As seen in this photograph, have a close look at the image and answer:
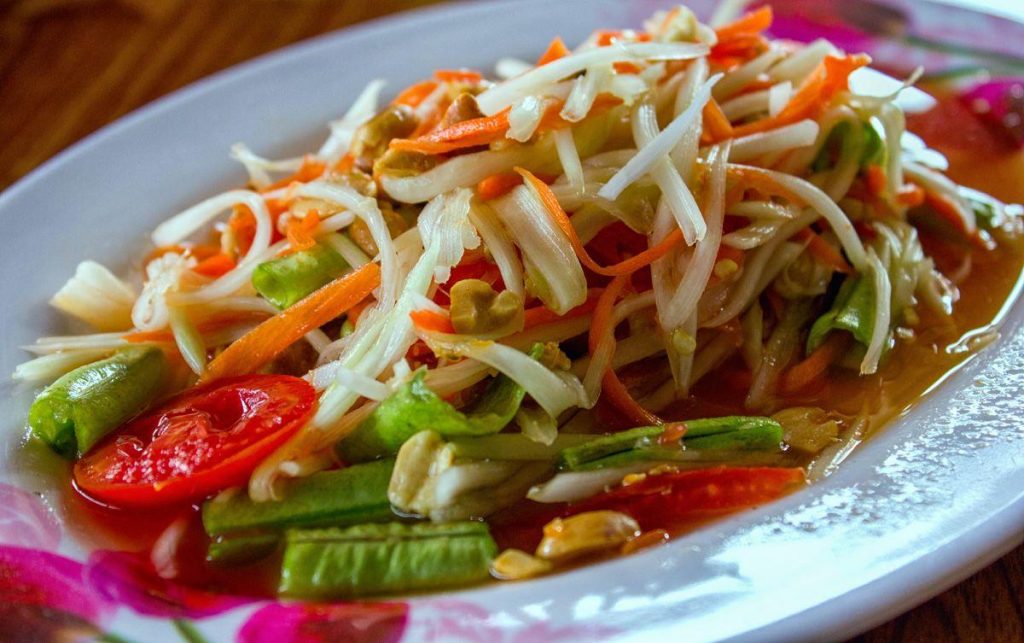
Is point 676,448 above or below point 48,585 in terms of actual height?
below

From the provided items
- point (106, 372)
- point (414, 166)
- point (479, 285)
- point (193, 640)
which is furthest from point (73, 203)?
point (193, 640)

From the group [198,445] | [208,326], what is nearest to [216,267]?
[208,326]

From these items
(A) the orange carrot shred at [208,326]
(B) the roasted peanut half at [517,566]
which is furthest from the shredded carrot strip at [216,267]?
(B) the roasted peanut half at [517,566]

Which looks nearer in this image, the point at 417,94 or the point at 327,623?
the point at 327,623

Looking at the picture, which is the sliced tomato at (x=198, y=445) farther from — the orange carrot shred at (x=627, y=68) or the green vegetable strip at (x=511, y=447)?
the orange carrot shred at (x=627, y=68)

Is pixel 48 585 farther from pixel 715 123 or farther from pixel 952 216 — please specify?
pixel 952 216

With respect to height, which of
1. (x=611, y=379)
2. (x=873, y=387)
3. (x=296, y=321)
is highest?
(x=296, y=321)

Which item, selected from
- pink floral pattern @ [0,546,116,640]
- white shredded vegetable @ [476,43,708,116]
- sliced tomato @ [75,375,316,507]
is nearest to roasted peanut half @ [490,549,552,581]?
sliced tomato @ [75,375,316,507]
